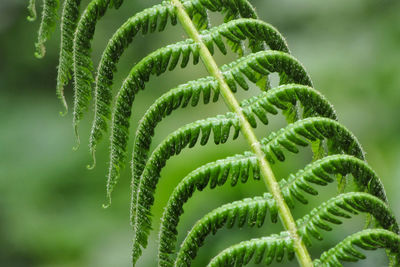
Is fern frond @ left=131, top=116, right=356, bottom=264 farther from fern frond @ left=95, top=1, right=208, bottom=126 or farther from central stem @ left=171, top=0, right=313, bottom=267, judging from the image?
fern frond @ left=95, top=1, right=208, bottom=126

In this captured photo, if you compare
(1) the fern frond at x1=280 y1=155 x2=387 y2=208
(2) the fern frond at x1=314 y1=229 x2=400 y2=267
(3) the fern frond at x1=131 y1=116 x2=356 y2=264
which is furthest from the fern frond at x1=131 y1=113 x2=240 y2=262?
(2) the fern frond at x1=314 y1=229 x2=400 y2=267

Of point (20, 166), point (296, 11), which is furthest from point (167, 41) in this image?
point (20, 166)

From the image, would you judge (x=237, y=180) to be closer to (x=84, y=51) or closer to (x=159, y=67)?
(x=159, y=67)

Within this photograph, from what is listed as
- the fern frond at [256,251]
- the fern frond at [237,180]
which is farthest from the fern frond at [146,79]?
A: the fern frond at [256,251]

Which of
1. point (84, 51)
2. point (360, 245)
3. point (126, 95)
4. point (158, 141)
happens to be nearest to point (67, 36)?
point (84, 51)

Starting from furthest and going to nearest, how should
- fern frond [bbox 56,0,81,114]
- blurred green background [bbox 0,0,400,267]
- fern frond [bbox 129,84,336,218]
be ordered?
1. blurred green background [bbox 0,0,400,267]
2. fern frond [bbox 56,0,81,114]
3. fern frond [bbox 129,84,336,218]

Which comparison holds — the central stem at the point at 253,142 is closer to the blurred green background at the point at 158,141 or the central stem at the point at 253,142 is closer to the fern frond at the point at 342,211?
the fern frond at the point at 342,211
